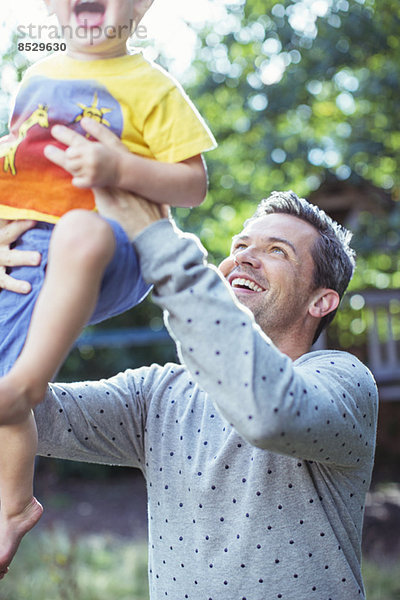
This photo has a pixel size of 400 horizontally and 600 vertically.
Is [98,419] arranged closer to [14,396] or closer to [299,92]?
[14,396]

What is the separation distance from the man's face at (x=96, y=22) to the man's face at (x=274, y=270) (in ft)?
2.45

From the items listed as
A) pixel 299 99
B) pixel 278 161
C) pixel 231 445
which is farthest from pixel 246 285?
pixel 299 99

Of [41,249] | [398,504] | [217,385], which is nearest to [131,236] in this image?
[41,249]

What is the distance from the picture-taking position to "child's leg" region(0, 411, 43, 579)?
129 centimetres

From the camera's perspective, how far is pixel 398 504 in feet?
21.9

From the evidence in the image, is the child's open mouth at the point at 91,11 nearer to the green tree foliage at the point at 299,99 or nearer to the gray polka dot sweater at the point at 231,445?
the gray polka dot sweater at the point at 231,445

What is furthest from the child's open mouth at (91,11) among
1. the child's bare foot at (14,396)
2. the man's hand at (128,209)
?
the child's bare foot at (14,396)

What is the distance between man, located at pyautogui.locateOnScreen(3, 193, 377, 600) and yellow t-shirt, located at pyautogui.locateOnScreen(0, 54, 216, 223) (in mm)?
89

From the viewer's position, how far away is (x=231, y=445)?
167 centimetres

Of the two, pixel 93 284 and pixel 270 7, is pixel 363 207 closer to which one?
pixel 270 7

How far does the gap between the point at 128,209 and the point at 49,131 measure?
16 centimetres

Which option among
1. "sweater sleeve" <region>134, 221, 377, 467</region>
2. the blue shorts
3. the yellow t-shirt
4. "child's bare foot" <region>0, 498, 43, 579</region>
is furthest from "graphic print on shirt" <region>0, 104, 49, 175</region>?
"child's bare foot" <region>0, 498, 43, 579</region>

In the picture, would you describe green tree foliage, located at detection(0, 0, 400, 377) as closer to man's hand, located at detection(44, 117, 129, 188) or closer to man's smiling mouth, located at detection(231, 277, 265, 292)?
man's smiling mouth, located at detection(231, 277, 265, 292)

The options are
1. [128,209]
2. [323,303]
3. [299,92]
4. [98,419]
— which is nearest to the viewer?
[128,209]
